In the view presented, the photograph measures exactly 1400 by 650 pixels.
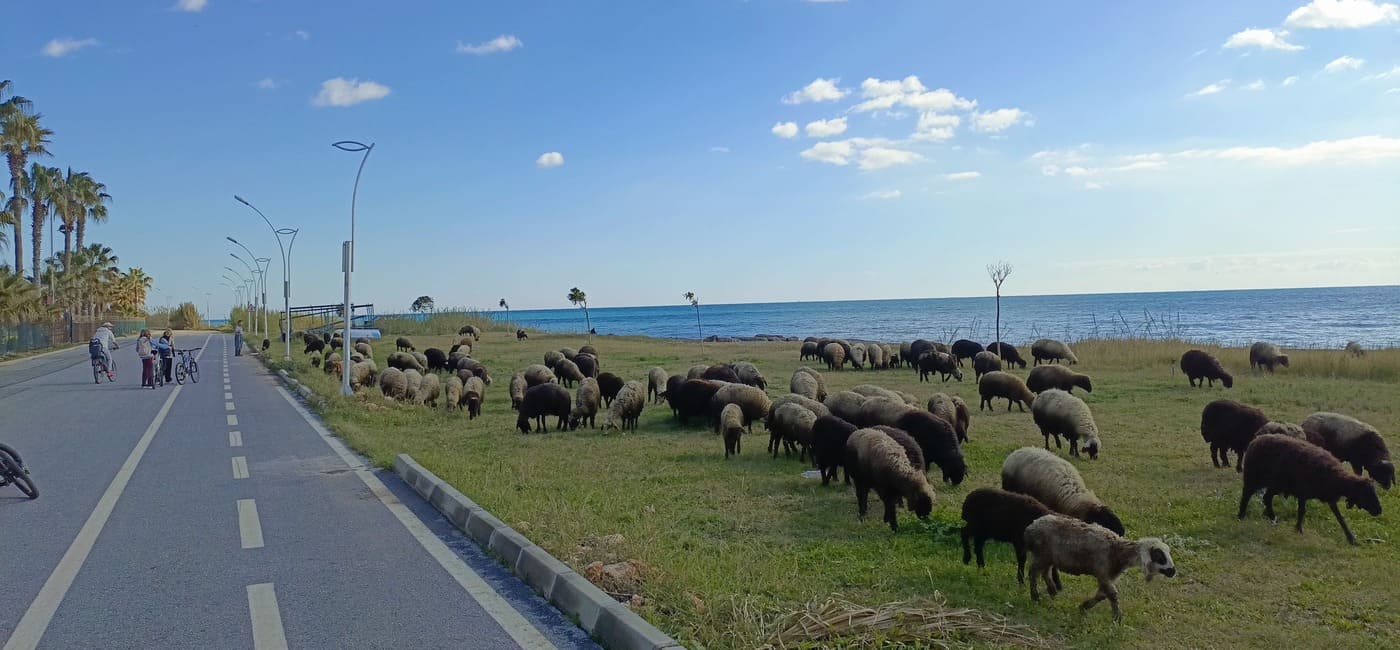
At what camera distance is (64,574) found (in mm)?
6824

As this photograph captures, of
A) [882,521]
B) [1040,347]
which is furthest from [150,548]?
[1040,347]

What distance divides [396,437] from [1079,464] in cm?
1065

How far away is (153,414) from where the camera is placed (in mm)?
18391

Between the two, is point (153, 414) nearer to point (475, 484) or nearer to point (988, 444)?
point (475, 484)

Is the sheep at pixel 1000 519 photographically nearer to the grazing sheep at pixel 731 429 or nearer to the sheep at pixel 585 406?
the grazing sheep at pixel 731 429

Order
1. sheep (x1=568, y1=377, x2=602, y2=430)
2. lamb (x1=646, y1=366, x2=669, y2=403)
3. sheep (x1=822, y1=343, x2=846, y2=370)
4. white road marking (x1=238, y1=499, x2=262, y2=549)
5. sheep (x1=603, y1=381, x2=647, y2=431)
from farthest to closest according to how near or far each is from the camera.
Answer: sheep (x1=822, y1=343, x2=846, y2=370), lamb (x1=646, y1=366, x2=669, y2=403), sheep (x1=568, y1=377, x2=602, y2=430), sheep (x1=603, y1=381, x2=647, y2=431), white road marking (x1=238, y1=499, x2=262, y2=549)

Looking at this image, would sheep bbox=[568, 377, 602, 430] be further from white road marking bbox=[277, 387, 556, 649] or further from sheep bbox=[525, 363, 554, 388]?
white road marking bbox=[277, 387, 556, 649]

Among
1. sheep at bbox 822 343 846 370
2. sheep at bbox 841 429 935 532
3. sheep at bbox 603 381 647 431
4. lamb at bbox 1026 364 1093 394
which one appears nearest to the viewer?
sheep at bbox 841 429 935 532

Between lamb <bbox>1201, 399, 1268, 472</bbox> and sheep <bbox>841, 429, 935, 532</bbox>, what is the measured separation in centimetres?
506

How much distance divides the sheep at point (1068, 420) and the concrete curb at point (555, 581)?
857 centimetres

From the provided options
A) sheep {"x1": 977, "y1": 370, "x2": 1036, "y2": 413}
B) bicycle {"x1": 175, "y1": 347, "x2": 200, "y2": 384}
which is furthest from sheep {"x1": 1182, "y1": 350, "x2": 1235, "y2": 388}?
bicycle {"x1": 175, "y1": 347, "x2": 200, "y2": 384}

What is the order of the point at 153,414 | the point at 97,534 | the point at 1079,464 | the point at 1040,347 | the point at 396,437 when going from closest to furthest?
the point at 97,534 → the point at 1079,464 → the point at 396,437 → the point at 153,414 → the point at 1040,347

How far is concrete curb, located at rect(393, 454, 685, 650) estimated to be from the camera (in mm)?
5109

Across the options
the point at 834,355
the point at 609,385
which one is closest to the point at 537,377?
the point at 609,385
